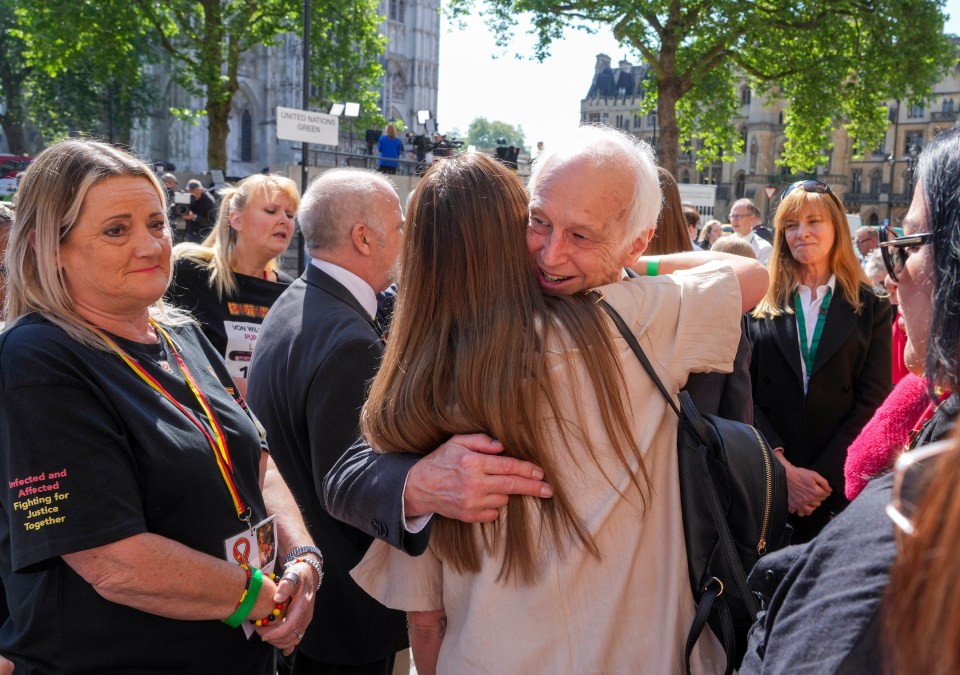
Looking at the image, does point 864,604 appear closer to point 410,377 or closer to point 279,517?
point 410,377

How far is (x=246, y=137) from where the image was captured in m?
56.5

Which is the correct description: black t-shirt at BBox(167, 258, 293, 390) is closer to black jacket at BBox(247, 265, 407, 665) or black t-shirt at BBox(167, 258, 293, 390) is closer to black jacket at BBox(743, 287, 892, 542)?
black jacket at BBox(247, 265, 407, 665)

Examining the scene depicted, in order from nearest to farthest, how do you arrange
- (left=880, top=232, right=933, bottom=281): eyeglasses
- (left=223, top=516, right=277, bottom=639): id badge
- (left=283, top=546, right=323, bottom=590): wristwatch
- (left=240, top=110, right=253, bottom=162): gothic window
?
(left=880, top=232, right=933, bottom=281): eyeglasses
(left=223, top=516, right=277, bottom=639): id badge
(left=283, top=546, right=323, bottom=590): wristwatch
(left=240, top=110, right=253, bottom=162): gothic window

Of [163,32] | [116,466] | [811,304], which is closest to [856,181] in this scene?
[163,32]

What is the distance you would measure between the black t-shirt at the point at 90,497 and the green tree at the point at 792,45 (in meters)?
19.7

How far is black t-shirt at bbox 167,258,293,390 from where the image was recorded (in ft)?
14.2

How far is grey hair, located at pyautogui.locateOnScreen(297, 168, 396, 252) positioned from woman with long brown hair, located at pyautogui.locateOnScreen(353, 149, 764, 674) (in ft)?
4.33

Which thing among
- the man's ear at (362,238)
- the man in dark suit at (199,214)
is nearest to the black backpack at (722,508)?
the man's ear at (362,238)

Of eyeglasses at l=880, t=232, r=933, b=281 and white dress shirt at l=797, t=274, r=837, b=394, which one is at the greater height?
eyeglasses at l=880, t=232, r=933, b=281

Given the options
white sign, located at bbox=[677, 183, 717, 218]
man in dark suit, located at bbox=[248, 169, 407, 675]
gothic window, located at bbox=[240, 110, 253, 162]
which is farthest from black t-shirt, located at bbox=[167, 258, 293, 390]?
gothic window, located at bbox=[240, 110, 253, 162]

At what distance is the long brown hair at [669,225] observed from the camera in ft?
9.66

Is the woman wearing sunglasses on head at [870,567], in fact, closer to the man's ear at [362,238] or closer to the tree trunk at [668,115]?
the man's ear at [362,238]

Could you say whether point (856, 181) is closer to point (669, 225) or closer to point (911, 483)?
point (669, 225)

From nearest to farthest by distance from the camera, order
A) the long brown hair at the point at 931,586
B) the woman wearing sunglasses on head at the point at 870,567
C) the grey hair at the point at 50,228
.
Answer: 1. the long brown hair at the point at 931,586
2. the woman wearing sunglasses on head at the point at 870,567
3. the grey hair at the point at 50,228
